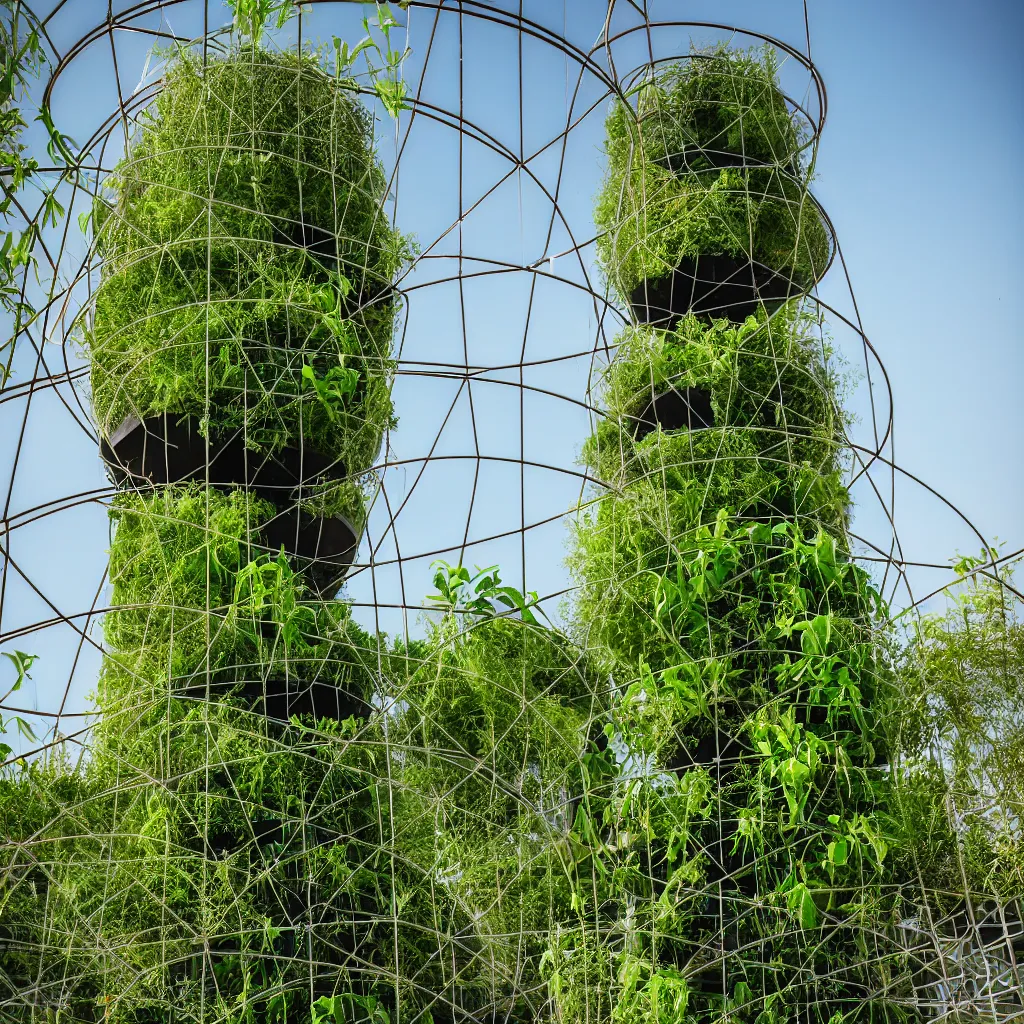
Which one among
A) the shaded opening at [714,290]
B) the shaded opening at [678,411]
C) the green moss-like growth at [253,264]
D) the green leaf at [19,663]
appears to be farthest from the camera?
the shaded opening at [714,290]

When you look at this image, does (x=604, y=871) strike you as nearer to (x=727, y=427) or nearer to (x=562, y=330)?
(x=727, y=427)

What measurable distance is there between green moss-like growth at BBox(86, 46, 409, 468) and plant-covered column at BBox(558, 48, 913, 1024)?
74 centimetres

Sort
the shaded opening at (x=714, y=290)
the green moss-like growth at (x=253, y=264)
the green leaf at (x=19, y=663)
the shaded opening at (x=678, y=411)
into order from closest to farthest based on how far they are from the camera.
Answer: the green leaf at (x=19, y=663) → the green moss-like growth at (x=253, y=264) → the shaded opening at (x=678, y=411) → the shaded opening at (x=714, y=290)

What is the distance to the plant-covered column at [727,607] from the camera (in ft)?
8.80

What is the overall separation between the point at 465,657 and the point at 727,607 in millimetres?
670

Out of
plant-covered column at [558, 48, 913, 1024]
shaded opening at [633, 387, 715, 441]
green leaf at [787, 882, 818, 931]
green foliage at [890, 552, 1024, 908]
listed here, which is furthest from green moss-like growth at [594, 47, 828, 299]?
green leaf at [787, 882, 818, 931]

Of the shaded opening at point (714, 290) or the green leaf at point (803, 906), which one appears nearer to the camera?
the green leaf at point (803, 906)

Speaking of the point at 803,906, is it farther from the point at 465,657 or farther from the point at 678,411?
the point at 678,411

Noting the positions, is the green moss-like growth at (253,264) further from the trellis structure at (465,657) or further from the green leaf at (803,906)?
the green leaf at (803,906)

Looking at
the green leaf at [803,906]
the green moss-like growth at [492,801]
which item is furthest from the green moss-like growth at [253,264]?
the green leaf at [803,906]

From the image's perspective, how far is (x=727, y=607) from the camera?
10.2ft

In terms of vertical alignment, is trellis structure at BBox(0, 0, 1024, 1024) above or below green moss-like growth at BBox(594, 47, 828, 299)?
below

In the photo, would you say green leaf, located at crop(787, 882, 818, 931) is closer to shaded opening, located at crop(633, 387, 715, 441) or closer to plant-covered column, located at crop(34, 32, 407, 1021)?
plant-covered column, located at crop(34, 32, 407, 1021)

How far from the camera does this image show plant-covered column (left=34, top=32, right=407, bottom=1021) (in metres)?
2.63
